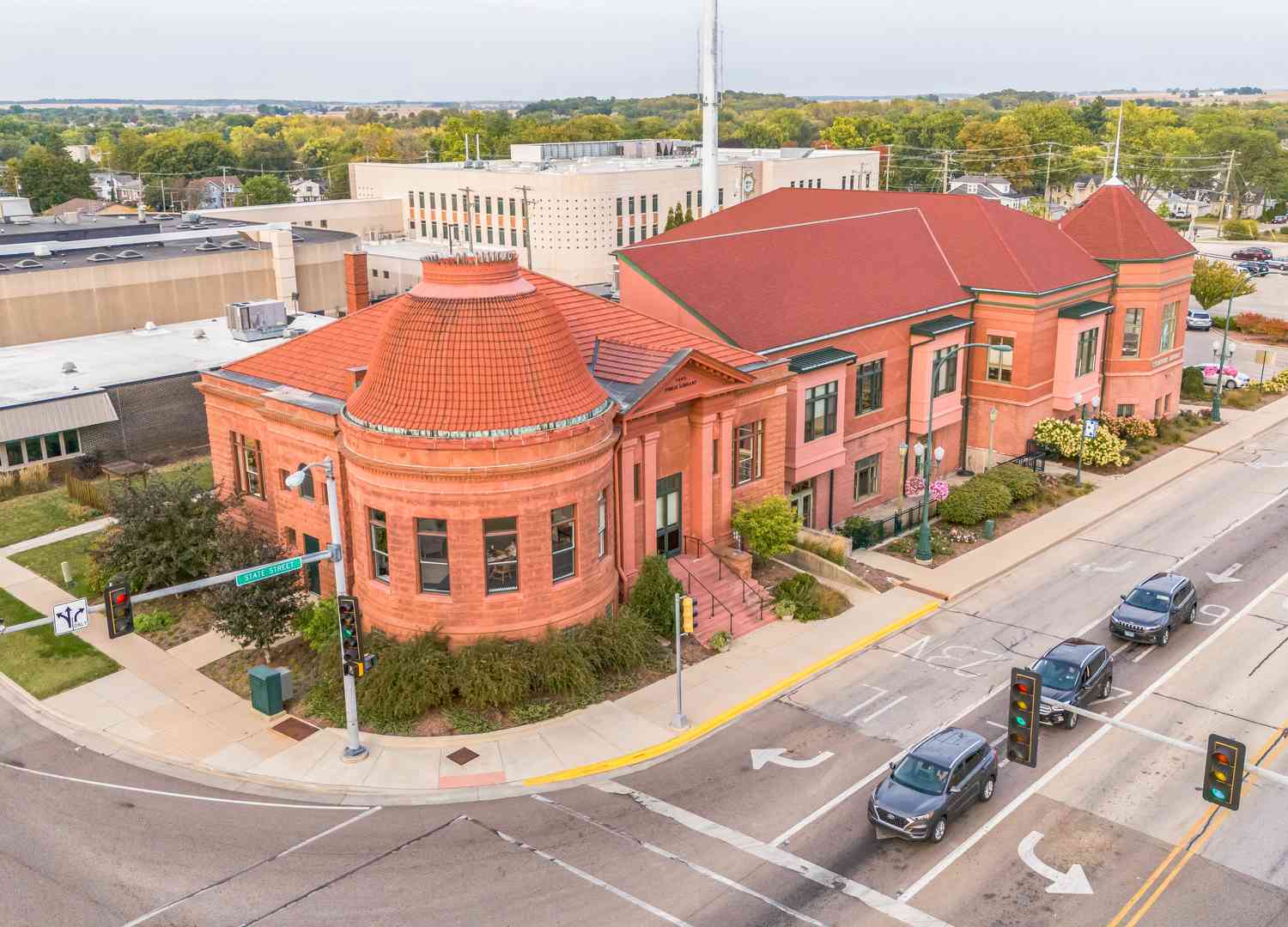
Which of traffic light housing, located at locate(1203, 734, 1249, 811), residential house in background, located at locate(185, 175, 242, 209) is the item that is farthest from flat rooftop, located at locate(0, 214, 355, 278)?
residential house in background, located at locate(185, 175, 242, 209)

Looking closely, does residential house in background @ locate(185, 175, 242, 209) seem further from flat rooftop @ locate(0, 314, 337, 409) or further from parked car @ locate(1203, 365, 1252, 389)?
parked car @ locate(1203, 365, 1252, 389)

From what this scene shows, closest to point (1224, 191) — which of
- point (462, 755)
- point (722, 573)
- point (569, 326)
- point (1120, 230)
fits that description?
point (1120, 230)

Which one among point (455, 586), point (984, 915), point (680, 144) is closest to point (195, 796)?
point (455, 586)

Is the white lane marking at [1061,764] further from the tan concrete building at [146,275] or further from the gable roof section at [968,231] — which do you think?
the tan concrete building at [146,275]

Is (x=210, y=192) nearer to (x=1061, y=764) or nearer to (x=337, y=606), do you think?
(x=337, y=606)

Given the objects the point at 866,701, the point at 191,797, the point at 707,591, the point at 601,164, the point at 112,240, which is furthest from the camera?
the point at 601,164

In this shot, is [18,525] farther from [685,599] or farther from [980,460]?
[980,460]
